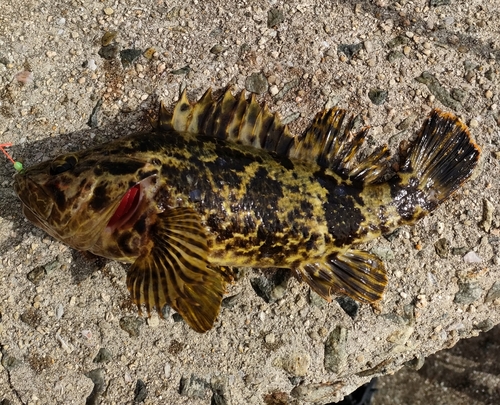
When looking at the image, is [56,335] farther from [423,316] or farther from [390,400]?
[390,400]

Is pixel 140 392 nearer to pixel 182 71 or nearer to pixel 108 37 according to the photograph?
pixel 182 71

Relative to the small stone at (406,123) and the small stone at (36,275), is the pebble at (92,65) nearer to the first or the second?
the small stone at (36,275)

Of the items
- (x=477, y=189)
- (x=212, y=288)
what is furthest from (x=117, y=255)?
(x=477, y=189)

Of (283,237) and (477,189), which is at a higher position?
(477,189)

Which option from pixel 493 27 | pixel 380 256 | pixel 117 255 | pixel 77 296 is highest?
pixel 493 27

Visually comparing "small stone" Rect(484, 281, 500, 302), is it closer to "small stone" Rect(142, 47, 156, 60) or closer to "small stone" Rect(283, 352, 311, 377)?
"small stone" Rect(283, 352, 311, 377)

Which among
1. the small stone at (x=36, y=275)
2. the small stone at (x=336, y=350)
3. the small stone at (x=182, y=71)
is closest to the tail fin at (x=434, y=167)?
the small stone at (x=336, y=350)

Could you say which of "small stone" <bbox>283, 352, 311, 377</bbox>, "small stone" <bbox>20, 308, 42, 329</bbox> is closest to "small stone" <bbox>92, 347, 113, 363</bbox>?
"small stone" <bbox>20, 308, 42, 329</bbox>

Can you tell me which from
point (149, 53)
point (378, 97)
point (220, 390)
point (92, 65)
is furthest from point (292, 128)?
point (220, 390)

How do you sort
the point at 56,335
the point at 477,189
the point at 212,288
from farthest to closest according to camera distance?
1. the point at 477,189
2. the point at 56,335
3. the point at 212,288
